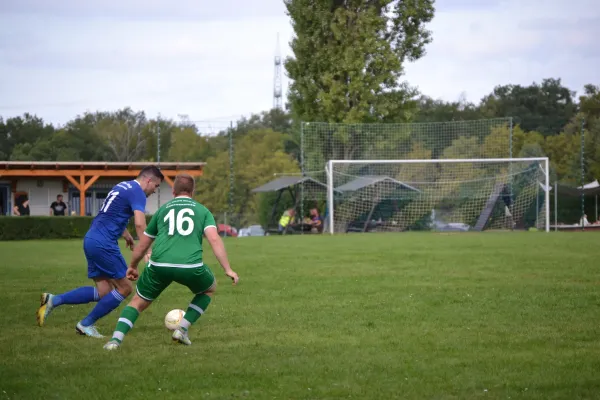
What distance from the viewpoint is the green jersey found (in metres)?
7.74

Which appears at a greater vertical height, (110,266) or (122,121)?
(122,121)

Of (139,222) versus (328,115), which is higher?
(328,115)

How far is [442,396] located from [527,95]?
74345 mm

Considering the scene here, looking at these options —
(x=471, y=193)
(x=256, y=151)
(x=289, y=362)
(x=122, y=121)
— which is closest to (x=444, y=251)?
(x=289, y=362)

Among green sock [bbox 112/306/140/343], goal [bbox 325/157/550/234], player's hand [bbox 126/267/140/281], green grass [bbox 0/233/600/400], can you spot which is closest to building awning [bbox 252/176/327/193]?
goal [bbox 325/157/550/234]

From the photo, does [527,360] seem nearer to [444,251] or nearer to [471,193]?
[444,251]

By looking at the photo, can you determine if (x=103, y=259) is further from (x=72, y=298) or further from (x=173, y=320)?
(x=173, y=320)

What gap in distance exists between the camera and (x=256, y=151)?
59281 mm

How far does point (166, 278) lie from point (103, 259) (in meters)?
1.51

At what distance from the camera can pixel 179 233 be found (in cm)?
779

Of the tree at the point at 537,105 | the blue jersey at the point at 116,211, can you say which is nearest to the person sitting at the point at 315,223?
the blue jersey at the point at 116,211

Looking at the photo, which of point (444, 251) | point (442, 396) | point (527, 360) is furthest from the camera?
point (444, 251)

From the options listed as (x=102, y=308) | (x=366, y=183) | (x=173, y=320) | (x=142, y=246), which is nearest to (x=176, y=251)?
(x=142, y=246)

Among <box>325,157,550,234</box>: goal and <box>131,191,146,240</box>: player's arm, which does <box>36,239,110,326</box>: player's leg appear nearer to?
<box>131,191,146,240</box>: player's arm
